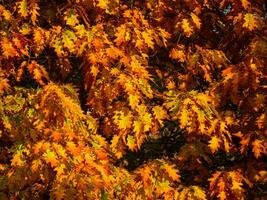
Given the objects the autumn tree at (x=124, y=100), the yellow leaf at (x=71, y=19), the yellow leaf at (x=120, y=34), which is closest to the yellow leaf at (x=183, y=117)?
the autumn tree at (x=124, y=100)

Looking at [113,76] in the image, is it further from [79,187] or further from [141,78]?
[79,187]

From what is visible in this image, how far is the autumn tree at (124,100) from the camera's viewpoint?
4555 millimetres

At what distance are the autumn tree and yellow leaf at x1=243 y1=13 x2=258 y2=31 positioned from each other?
0.04 feet

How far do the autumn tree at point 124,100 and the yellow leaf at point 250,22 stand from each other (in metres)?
0.01

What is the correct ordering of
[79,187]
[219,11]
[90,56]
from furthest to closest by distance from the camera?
[219,11] → [90,56] → [79,187]

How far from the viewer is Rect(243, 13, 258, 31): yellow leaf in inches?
203

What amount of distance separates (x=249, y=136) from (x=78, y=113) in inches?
80.0

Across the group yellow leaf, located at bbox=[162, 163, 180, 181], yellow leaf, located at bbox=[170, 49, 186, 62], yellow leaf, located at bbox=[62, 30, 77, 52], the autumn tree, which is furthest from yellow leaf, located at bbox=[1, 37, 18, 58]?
yellow leaf, located at bbox=[162, 163, 180, 181]

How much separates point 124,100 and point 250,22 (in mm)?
1767

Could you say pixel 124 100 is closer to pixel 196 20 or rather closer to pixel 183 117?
pixel 183 117

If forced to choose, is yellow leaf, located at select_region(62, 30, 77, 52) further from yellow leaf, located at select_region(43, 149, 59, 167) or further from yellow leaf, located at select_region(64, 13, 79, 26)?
yellow leaf, located at select_region(43, 149, 59, 167)

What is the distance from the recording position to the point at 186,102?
4.79 m

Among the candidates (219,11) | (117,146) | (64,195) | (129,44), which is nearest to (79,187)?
(64,195)

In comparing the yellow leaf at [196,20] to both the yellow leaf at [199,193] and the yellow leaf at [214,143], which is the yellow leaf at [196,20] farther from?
the yellow leaf at [199,193]
